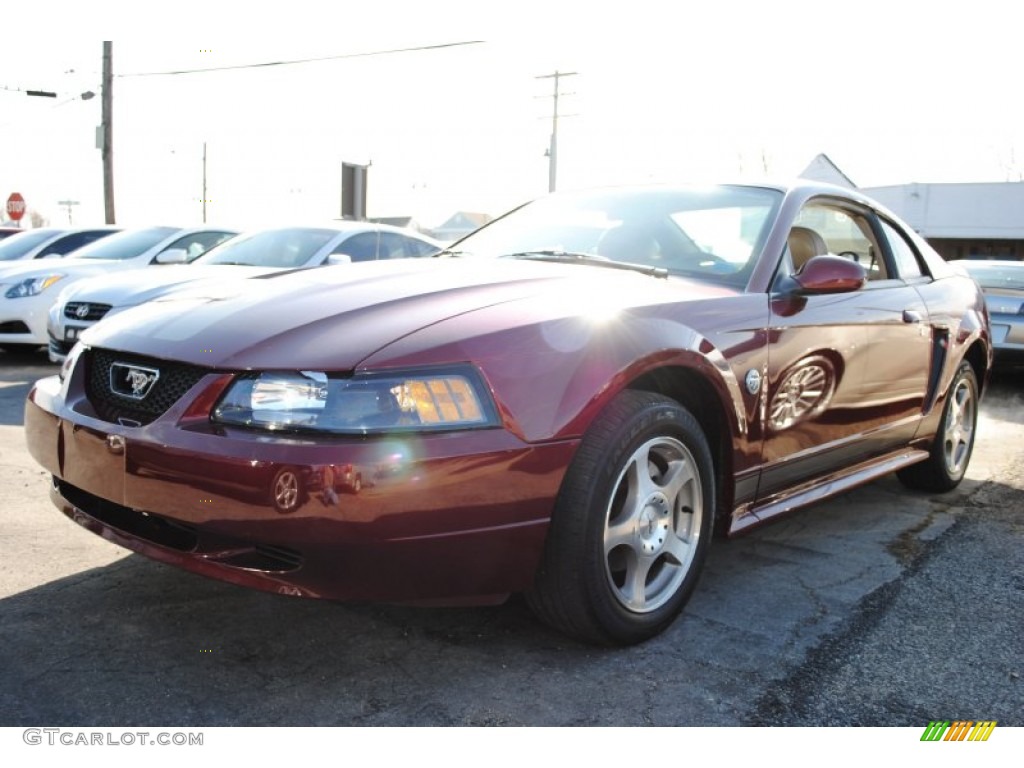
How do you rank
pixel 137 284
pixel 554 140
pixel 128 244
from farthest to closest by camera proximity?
pixel 554 140 < pixel 128 244 < pixel 137 284

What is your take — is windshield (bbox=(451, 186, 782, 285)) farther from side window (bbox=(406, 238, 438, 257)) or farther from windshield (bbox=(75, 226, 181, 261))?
windshield (bbox=(75, 226, 181, 261))

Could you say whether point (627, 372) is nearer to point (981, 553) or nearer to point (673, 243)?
point (673, 243)

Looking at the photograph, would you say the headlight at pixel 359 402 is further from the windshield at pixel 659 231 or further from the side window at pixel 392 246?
the side window at pixel 392 246

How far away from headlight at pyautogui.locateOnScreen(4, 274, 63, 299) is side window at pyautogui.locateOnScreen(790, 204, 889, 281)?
7309 millimetres

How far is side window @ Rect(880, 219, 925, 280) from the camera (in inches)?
169

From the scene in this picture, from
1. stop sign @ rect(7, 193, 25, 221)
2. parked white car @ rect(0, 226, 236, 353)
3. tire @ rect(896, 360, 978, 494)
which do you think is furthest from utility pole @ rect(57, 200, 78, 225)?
tire @ rect(896, 360, 978, 494)

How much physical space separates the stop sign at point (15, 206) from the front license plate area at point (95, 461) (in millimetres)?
25774

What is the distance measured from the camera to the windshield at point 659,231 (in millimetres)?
3385

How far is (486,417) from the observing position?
227 cm

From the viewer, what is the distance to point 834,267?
3.22 metres

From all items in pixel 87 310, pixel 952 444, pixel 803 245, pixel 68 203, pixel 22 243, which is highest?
pixel 803 245

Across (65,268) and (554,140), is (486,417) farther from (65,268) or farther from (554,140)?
(554,140)

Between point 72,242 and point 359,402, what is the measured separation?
10498mm
